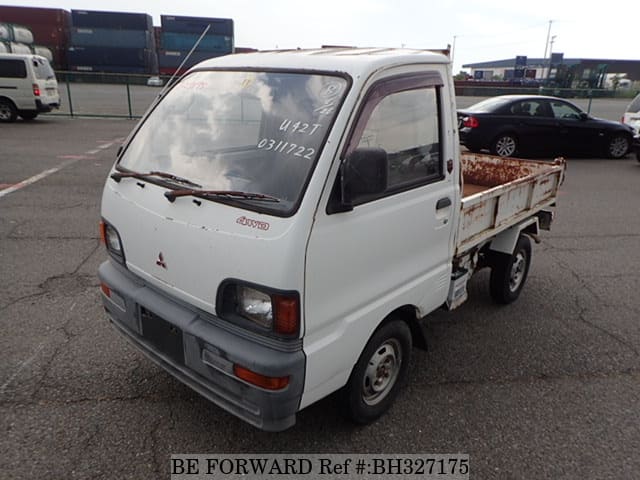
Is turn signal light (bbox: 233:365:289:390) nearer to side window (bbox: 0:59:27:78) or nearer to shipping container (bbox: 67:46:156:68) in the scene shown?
side window (bbox: 0:59:27:78)

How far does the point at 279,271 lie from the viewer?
2057mm

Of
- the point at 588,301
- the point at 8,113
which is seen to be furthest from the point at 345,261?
the point at 8,113

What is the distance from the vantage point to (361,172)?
2.25 metres

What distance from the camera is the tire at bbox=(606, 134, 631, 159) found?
13197 millimetres

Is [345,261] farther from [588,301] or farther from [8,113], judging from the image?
[8,113]

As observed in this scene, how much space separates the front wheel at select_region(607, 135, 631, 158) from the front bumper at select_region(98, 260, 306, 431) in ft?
45.8

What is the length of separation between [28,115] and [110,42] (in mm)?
38530

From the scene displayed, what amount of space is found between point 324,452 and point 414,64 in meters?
2.25

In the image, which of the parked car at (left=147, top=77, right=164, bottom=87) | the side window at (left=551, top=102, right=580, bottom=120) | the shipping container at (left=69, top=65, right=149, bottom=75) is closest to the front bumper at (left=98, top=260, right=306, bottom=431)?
the side window at (left=551, top=102, right=580, bottom=120)

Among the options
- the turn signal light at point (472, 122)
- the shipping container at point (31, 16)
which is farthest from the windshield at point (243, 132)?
the shipping container at point (31, 16)

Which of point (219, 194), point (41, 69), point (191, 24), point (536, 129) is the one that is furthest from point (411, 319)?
point (191, 24)

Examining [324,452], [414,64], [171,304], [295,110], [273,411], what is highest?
[414,64]

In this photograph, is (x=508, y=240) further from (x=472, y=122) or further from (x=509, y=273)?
(x=472, y=122)

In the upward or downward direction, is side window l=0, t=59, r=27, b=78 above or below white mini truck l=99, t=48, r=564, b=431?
above
